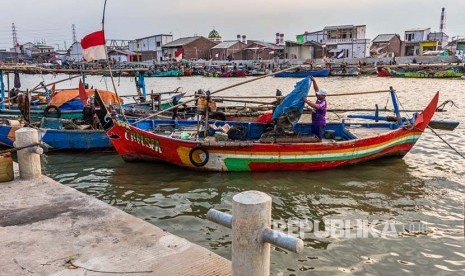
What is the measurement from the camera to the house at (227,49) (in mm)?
77938

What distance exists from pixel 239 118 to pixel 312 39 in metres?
64.3

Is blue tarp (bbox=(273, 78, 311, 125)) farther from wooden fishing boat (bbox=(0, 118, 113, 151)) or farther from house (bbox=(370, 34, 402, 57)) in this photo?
house (bbox=(370, 34, 402, 57))

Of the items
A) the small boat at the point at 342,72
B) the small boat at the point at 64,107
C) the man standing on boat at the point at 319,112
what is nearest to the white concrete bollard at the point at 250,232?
the man standing on boat at the point at 319,112

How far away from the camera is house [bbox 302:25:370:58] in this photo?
2506 inches

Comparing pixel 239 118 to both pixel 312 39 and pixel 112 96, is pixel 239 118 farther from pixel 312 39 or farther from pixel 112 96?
pixel 312 39

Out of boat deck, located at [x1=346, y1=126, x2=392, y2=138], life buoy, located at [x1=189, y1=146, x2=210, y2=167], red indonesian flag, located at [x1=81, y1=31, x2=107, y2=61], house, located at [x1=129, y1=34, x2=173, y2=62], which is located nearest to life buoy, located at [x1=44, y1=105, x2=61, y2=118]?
red indonesian flag, located at [x1=81, y1=31, x2=107, y2=61]

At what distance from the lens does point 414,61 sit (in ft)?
176

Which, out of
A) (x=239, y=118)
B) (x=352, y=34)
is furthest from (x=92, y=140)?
(x=352, y=34)

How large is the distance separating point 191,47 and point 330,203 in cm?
7352

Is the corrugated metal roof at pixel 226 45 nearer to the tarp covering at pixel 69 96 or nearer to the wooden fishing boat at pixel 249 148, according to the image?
the tarp covering at pixel 69 96

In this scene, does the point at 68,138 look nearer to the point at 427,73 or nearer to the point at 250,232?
the point at 250,232

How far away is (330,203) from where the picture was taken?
8.88 meters

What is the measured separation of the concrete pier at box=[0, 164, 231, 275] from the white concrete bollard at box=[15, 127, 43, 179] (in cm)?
100

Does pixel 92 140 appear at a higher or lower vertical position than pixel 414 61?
lower
